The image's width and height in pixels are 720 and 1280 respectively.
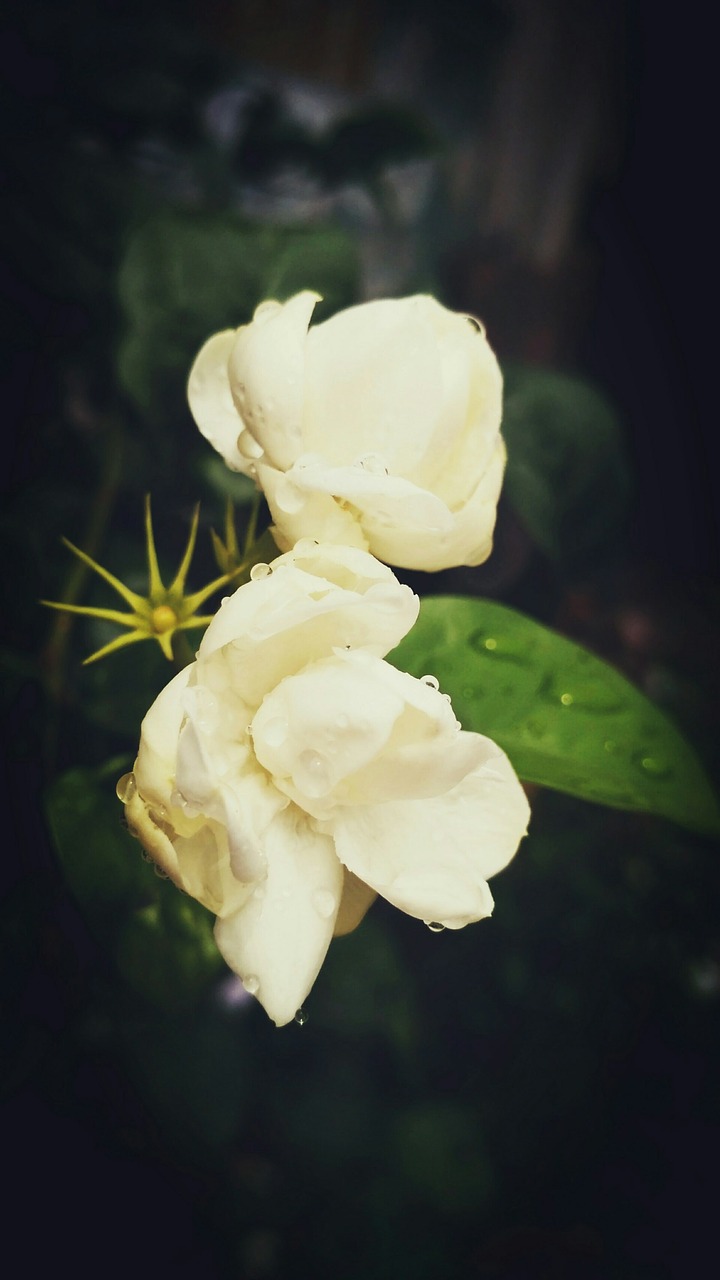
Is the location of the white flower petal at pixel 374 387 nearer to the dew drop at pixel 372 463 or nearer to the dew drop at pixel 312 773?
the dew drop at pixel 372 463

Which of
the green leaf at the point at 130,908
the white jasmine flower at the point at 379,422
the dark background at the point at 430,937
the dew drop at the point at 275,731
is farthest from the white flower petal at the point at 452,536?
the dark background at the point at 430,937

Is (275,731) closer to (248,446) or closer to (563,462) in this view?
(248,446)

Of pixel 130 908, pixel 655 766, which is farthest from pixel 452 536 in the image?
pixel 130 908

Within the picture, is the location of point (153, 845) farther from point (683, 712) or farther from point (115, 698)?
point (683, 712)

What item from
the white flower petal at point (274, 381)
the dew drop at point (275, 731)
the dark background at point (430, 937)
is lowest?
the dark background at point (430, 937)

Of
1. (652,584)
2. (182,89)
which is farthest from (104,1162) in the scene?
(182,89)

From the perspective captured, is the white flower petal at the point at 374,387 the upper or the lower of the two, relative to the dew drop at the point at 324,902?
upper

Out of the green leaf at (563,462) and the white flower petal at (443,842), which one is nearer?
the white flower petal at (443,842)
